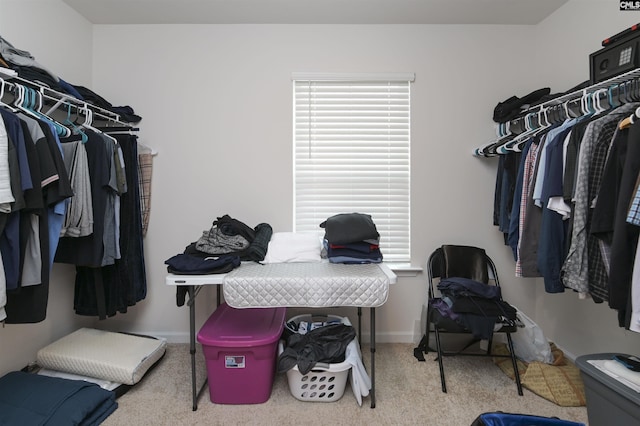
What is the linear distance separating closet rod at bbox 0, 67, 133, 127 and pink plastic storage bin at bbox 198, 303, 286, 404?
156 centimetres

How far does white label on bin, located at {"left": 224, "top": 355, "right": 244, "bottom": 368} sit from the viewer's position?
161cm

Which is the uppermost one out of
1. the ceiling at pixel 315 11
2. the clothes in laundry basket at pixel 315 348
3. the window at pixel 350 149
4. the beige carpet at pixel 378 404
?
the ceiling at pixel 315 11

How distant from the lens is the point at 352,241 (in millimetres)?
1773

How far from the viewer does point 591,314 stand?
1930 millimetres

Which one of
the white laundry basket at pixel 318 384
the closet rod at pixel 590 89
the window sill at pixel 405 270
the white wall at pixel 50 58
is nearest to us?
the closet rod at pixel 590 89

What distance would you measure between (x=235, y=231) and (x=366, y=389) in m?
1.22

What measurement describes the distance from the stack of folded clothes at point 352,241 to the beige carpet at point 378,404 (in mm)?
784

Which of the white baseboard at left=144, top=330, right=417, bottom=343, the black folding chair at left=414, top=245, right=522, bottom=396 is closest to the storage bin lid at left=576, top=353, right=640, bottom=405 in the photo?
the black folding chair at left=414, top=245, right=522, bottom=396

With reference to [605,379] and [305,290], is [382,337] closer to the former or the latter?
[305,290]

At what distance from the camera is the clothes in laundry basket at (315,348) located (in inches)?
62.3

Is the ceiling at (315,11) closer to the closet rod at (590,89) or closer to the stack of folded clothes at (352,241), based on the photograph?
the closet rod at (590,89)

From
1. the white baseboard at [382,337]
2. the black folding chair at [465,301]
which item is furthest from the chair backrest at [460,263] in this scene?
the white baseboard at [382,337]

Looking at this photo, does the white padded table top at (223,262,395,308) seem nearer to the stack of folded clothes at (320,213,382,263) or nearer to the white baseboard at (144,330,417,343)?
the stack of folded clothes at (320,213,382,263)

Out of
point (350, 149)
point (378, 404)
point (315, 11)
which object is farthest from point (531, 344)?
point (315, 11)
